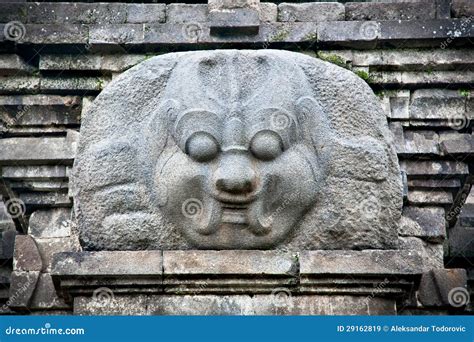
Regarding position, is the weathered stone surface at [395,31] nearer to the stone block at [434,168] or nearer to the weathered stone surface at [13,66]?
the stone block at [434,168]

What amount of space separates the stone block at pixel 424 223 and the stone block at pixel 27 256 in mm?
2454

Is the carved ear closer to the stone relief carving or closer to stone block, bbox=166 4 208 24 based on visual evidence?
the stone relief carving

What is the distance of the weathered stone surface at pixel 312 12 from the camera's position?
8281 mm

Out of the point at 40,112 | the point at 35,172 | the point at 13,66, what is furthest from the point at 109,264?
the point at 13,66

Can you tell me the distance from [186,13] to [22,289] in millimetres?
2258

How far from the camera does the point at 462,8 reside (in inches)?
324

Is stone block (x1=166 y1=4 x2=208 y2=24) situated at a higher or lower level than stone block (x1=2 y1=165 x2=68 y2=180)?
higher

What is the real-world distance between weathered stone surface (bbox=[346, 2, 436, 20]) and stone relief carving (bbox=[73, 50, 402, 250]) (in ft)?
4.44

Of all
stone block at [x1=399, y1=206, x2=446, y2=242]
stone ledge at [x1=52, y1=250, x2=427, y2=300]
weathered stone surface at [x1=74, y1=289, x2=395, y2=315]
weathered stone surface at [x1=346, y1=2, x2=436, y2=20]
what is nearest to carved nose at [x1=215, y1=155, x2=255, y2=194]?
stone ledge at [x1=52, y1=250, x2=427, y2=300]

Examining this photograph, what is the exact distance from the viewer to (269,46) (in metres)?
8.13

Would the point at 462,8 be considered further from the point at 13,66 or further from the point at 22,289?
the point at 22,289

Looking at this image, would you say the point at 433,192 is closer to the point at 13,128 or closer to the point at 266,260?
the point at 266,260

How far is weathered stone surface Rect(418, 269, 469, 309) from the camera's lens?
7.57 metres

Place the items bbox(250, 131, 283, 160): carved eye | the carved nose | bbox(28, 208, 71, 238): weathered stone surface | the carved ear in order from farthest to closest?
bbox(28, 208, 71, 238): weathered stone surface < the carved ear < bbox(250, 131, 283, 160): carved eye < the carved nose
